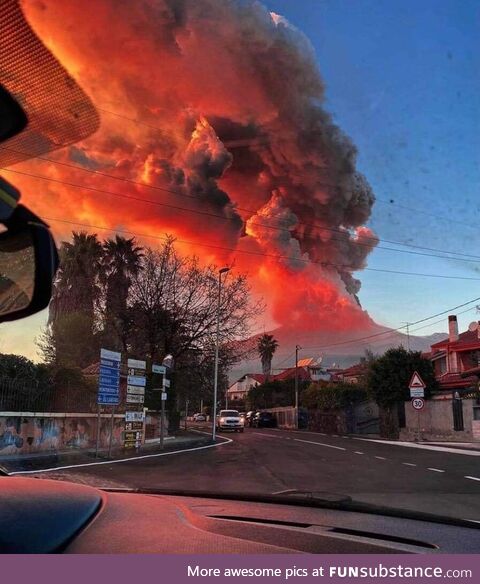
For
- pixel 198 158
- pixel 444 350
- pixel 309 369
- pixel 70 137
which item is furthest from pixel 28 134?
pixel 309 369

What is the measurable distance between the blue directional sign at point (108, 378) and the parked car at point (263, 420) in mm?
35455

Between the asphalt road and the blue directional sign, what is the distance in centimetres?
214

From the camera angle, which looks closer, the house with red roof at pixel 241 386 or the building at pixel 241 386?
the house with red roof at pixel 241 386

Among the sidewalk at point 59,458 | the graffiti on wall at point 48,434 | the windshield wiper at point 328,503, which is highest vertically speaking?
the windshield wiper at point 328,503

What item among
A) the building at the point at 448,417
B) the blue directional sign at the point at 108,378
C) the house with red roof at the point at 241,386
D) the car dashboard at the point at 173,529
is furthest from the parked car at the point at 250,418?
the car dashboard at the point at 173,529

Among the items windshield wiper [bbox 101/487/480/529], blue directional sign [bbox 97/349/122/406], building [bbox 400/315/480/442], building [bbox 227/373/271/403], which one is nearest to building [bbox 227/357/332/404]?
building [bbox 227/373/271/403]

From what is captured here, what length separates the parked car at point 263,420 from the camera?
50.8 meters

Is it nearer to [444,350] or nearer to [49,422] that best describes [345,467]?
[49,422]

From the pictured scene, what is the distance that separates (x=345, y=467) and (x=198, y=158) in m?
28.9

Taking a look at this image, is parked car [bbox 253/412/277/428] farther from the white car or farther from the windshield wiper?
the windshield wiper

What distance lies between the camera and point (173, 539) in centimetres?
178

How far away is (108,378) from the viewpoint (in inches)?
650

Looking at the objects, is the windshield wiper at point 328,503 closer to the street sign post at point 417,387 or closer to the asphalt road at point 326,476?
the asphalt road at point 326,476

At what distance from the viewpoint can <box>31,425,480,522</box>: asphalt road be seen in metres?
8.40
